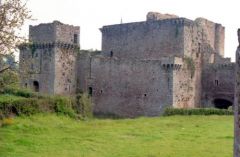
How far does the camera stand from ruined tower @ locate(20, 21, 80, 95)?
37094 millimetres

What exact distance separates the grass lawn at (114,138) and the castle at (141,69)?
10.5m

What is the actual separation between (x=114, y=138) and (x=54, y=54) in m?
18.6

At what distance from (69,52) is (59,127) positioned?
1614 cm

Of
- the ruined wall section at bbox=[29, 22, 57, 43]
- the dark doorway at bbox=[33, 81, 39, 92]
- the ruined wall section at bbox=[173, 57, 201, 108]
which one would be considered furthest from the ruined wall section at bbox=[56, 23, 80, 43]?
the ruined wall section at bbox=[173, 57, 201, 108]

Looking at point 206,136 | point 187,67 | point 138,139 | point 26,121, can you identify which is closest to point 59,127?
point 26,121

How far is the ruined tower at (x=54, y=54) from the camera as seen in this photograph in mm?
37094

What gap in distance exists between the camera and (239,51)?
22.1 ft

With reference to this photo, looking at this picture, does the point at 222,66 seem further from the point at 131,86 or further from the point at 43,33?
the point at 43,33

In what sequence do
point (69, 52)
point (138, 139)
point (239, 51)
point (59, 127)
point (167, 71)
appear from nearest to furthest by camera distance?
point (239, 51), point (138, 139), point (59, 127), point (167, 71), point (69, 52)

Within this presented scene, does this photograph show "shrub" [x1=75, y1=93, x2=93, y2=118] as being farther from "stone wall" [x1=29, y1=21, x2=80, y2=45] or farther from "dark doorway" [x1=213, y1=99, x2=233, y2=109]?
"dark doorway" [x1=213, y1=99, x2=233, y2=109]

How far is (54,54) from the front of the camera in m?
37.1

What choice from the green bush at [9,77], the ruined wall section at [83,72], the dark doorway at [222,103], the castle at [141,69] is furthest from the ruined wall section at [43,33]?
the green bush at [9,77]

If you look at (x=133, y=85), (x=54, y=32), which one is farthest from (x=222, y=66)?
(x=54, y=32)

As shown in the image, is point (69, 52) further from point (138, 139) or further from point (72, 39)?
point (138, 139)
